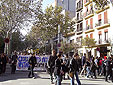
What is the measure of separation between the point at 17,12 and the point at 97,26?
19.0m

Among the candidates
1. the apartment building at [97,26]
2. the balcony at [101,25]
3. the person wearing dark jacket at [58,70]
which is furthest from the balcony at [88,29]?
the person wearing dark jacket at [58,70]

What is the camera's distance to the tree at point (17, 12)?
20.6 metres

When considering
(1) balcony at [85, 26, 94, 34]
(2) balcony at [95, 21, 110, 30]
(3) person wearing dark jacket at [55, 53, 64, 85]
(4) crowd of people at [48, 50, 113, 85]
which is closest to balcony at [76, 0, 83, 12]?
(1) balcony at [85, 26, 94, 34]

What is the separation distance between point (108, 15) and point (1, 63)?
76.9 feet

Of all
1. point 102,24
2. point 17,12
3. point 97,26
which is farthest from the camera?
point 97,26

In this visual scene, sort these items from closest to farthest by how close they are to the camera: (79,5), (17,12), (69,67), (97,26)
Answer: (69,67)
(17,12)
(97,26)
(79,5)

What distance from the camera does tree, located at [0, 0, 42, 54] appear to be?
67.5 ft

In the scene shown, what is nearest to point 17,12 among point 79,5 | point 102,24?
point 102,24

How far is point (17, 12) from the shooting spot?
20750 millimetres

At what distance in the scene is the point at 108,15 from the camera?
32438 millimetres

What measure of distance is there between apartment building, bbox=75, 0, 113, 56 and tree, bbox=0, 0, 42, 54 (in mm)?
12568

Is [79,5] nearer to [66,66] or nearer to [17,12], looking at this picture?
[17,12]

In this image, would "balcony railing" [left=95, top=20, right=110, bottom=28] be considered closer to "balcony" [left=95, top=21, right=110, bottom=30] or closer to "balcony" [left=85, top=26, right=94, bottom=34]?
"balcony" [left=95, top=21, right=110, bottom=30]

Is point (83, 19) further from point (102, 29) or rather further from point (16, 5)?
point (16, 5)
